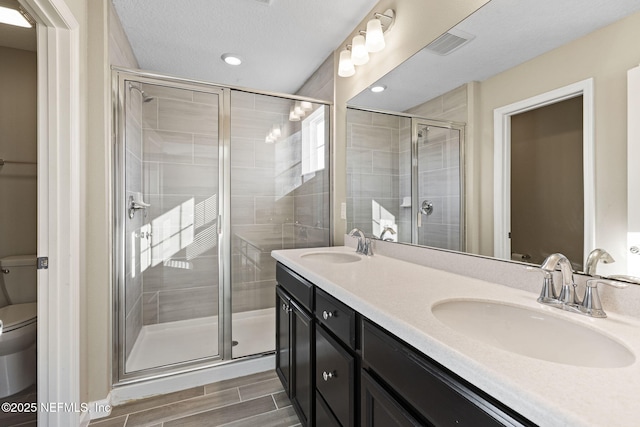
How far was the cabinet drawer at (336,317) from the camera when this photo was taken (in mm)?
963

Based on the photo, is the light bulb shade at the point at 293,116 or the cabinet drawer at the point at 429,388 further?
the light bulb shade at the point at 293,116

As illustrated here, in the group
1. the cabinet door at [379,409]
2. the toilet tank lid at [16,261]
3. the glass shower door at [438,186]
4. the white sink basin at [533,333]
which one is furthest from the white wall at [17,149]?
the white sink basin at [533,333]

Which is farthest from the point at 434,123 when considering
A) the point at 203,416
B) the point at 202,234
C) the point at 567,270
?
the point at 203,416

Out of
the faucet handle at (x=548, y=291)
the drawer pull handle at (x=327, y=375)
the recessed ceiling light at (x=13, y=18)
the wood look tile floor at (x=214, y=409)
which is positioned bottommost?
the wood look tile floor at (x=214, y=409)

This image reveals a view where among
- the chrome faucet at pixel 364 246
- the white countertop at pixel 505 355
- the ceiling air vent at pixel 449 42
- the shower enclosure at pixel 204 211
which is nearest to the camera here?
the white countertop at pixel 505 355

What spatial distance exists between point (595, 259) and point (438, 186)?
2.24ft

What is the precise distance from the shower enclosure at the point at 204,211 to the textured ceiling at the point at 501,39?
38.3 inches

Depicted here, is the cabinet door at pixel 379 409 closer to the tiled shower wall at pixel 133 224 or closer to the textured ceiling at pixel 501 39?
the textured ceiling at pixel 501 39

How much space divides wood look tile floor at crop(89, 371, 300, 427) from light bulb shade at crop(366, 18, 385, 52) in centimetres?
216

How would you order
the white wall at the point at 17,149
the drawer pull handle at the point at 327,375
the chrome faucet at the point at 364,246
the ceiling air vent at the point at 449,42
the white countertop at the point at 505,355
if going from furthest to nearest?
1. the white wall at the point at 17,149
2. the chrome faucet at the point at 364,246
3. the ceiling air vent at the point at 449,42
4. the drawer pull handle at the point at 327,375
5. the white countertop at the point at 505,355

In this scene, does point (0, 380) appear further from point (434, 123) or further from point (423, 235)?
point (434, 123)

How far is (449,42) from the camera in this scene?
132 centimetres

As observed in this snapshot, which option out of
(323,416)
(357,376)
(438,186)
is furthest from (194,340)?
(438,186)

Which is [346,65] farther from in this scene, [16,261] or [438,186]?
[16,261]
